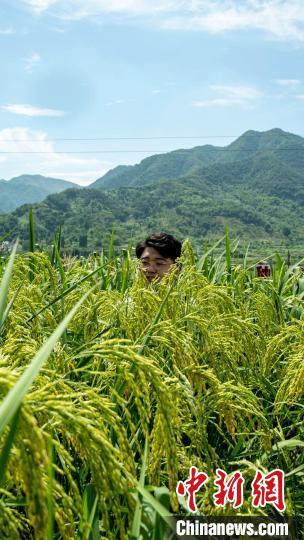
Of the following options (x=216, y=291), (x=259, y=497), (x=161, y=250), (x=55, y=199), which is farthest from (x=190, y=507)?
(x=55, y=199)

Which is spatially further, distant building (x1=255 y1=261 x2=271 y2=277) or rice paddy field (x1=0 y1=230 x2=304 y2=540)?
distant building (x1=255 y1=261 x2=271 y2=277)

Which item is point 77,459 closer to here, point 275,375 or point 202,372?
point 202,372

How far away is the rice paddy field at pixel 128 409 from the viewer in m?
0.79

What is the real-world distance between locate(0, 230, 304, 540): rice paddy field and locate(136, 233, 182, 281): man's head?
51.4 inches

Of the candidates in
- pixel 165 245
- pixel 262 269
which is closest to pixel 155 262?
pixel 165 245

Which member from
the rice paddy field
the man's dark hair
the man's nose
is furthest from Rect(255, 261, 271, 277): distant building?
the rice paddy field

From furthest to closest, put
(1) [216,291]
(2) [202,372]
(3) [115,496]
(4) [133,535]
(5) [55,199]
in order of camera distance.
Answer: (5) [55,199] < (1) [216,291] < (2) [202,372] < (4) [133,535] < (3) [115,496]

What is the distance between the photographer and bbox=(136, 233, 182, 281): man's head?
457 cm

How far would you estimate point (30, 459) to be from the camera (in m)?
0.73

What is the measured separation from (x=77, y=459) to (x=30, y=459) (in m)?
0.97

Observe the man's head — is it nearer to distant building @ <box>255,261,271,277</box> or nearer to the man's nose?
the man's nose

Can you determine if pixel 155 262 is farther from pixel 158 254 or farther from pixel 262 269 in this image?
pixel 262 269

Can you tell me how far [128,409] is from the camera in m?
1.78

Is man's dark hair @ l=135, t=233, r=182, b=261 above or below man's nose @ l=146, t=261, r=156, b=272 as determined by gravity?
above
